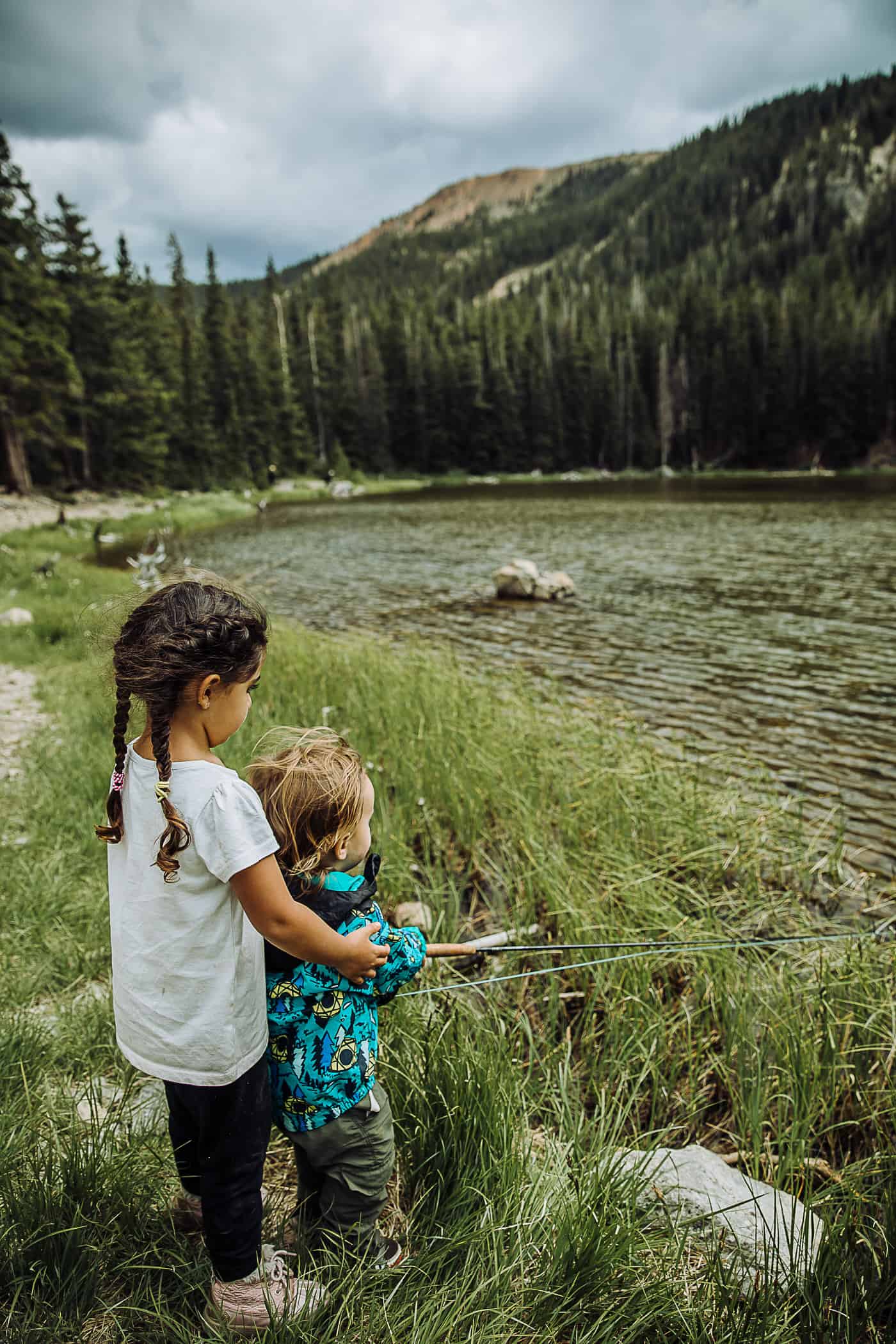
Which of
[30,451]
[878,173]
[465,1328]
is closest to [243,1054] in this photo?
[465,1328]

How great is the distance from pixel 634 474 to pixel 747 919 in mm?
67211

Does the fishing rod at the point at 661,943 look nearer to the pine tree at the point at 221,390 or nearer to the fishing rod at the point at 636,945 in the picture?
the fishing rod at the point at 636,945

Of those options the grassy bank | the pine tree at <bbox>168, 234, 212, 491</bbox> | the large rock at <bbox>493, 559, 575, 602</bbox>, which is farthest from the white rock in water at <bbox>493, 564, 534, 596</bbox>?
the pine tree at <bbox>168, 234, 212, 491</bbox>

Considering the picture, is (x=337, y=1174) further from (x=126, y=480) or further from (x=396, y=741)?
(x=126, y=480)

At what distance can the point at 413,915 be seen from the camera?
3441 mm

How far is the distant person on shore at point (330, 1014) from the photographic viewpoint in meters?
1.65

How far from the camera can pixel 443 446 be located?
229ft

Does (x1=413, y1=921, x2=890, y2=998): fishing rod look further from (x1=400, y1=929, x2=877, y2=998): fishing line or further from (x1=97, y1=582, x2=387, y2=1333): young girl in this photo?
(x1=97, y1=582, x2=387, y2=1333): young girl

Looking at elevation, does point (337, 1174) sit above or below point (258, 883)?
below

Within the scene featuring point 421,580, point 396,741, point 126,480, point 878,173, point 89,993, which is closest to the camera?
point 89,993

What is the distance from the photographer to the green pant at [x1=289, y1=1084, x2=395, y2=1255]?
166cm

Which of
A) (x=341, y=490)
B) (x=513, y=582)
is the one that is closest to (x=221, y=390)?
(x=341, y=490)

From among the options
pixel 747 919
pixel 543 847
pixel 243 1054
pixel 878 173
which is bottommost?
pixel 747 919

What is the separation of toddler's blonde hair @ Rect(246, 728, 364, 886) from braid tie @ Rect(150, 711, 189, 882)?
0.26 metres
